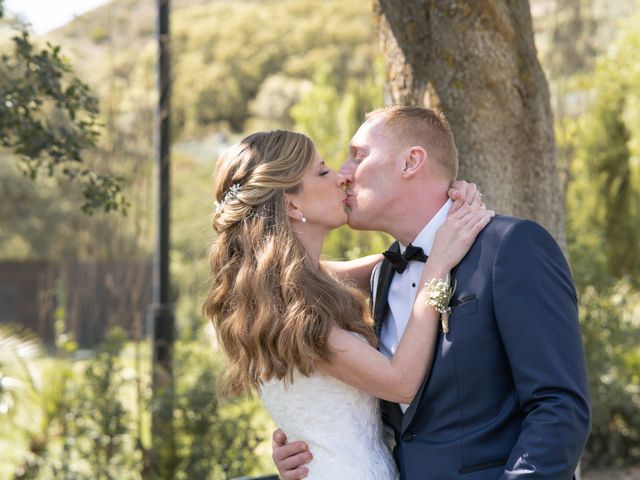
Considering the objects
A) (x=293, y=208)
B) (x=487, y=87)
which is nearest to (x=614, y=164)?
(x=487, y=87)

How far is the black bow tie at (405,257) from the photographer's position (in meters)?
3.04

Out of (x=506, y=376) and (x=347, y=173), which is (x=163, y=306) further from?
(x=506, y=376)

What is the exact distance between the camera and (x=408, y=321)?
2842mm

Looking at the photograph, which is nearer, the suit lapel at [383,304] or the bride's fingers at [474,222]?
the bride's fingers at [474,222]

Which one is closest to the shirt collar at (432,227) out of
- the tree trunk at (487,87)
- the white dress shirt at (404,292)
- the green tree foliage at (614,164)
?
the white dress shirt at (404,292)

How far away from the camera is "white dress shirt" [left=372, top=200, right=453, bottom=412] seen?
3.04m

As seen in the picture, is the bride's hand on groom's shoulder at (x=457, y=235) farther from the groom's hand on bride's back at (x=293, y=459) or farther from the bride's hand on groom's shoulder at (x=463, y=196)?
the groom's hand on bride's back at (x=293, y=459)

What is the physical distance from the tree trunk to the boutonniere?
1342mm

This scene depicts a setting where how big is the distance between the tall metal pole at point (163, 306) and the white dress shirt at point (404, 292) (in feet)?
12.4

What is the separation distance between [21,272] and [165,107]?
19977 mm

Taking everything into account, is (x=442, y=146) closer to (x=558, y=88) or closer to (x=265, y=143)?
(x=265, y=143)

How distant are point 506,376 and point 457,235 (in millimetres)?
459

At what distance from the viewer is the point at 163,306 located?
22.9 feet

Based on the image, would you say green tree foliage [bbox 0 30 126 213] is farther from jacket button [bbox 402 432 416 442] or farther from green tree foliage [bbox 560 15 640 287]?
green tree foliage [bbox 560 15 640 287]
